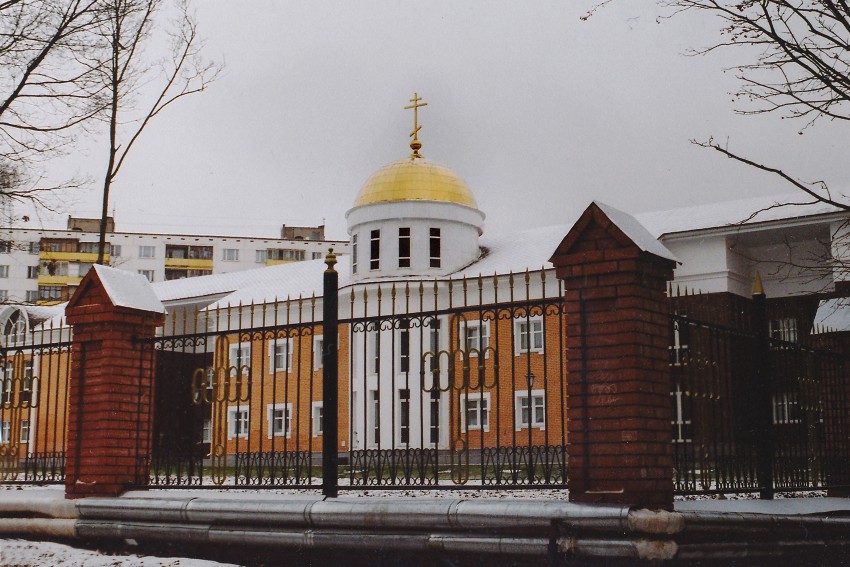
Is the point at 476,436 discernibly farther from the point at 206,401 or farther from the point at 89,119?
the point at 206,401

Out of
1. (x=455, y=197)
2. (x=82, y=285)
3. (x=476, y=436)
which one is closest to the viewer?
(x=82, y=285)

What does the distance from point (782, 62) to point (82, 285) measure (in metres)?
6.61

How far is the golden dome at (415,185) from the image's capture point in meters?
32.7

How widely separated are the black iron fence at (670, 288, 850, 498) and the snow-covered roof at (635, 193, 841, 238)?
1676cm

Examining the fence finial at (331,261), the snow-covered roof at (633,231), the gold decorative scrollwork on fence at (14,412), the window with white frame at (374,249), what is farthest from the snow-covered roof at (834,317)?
the window with white frame at (374,249)

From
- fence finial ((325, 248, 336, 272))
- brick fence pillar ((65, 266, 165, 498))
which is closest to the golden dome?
brick fence pillar ((65, 266, 165, 498))

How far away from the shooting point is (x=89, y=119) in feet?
51.9

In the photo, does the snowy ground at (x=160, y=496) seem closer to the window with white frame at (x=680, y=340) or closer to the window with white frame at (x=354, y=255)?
the window with white frame at (x=680, y=340)

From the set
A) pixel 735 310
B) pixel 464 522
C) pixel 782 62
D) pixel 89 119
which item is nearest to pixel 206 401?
pixel 464 522

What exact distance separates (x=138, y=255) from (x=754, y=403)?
226 feet

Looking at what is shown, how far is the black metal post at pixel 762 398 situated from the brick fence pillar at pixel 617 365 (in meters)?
1.80

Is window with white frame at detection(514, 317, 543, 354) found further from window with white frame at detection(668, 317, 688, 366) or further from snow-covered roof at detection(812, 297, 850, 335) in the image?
window with white frame at detection(668, 317, 688, 366)

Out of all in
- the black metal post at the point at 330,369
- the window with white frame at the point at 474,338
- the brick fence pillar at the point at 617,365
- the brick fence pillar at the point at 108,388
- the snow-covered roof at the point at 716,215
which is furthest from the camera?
the snow-covered roof at the point at 716,215

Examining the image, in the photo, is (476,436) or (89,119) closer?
(89,119)
